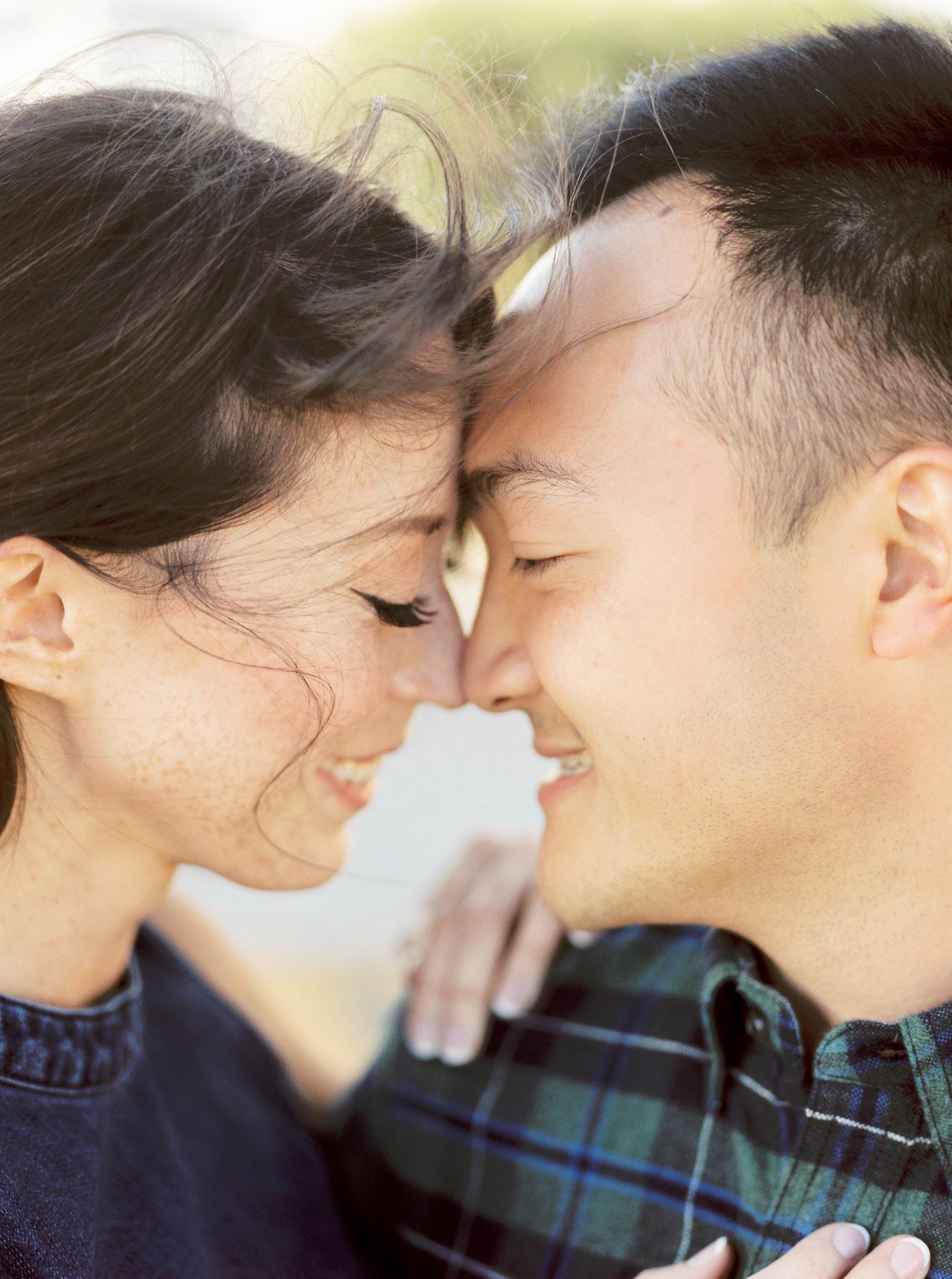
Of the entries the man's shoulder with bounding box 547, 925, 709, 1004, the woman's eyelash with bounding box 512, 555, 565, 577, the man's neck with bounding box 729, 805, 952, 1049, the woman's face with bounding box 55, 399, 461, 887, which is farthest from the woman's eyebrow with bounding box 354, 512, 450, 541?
the man's shoulder with bounding box 547, 925, 709, 1004

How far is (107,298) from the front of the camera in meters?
1.48

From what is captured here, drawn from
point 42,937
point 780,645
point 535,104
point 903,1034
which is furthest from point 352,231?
point 903,1034

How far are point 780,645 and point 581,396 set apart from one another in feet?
1.43

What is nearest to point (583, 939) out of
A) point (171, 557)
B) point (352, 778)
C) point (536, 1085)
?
point (536, 1085)

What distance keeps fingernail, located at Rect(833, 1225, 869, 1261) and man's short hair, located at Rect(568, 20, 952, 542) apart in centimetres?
88

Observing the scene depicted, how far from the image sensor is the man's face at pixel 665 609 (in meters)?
1.63

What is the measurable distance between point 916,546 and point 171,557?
0.96 meters

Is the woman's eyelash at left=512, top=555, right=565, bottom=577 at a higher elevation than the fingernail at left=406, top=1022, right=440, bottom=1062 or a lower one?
higher

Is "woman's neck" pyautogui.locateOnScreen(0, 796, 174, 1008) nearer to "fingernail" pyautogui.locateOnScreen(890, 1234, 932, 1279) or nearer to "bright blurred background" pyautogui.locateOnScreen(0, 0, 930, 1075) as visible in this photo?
"bright blurred background" pyautogui.locateOnScreen(0, 0, 930, 1075)

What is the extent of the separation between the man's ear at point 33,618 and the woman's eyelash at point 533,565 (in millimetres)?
647

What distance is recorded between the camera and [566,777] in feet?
6.31

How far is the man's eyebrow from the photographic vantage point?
5.52ft

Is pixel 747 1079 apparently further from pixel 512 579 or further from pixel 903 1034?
pixel 512 579

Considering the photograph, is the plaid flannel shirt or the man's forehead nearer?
the plaid flannel shirt
